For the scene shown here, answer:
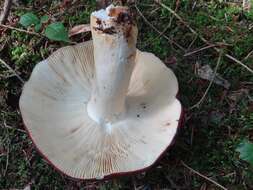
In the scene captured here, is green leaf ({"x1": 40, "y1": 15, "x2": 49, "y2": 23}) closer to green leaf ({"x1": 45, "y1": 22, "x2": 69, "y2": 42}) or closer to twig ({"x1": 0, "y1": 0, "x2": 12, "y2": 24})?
green leaf ({"x1": 45, "y1": 22, "x2": 69, "y2": 42})

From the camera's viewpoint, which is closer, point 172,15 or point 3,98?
point 3,98

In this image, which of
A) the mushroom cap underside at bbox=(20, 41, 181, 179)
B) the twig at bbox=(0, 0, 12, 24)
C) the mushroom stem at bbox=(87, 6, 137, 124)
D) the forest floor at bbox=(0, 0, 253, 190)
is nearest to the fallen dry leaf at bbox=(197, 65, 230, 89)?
the forest floor at bbox=(0, 0, 253, 190)

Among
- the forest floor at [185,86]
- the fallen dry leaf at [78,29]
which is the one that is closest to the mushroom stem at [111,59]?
the forest floor at [185,86]

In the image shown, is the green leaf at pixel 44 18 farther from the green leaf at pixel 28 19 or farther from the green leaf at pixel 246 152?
the green leaf at pixel 246 152

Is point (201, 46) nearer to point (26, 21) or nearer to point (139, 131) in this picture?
point (139, 131)

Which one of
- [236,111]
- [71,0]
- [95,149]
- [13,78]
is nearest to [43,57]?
[13,78]

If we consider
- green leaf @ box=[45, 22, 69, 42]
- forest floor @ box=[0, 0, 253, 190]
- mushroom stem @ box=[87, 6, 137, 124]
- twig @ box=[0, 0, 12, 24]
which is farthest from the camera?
twig @ box=[0, 0, 12, 24]
